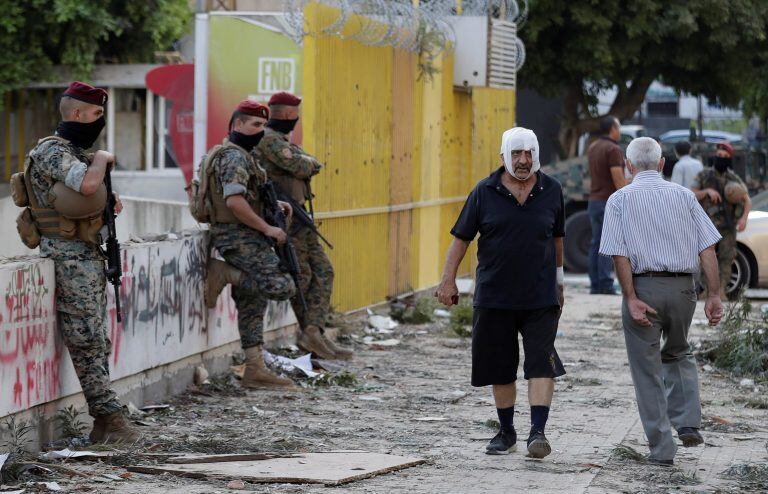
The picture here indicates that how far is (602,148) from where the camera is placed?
14.4 metres

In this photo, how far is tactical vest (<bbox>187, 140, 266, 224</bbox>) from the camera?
857cm

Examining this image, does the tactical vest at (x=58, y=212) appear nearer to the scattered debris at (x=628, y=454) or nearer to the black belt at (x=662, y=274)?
the black belt at (x=662, y=274)

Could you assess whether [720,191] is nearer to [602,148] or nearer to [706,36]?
[602,148]

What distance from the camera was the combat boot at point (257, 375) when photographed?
8953mm

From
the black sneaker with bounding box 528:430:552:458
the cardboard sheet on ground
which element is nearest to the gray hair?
the black sneaker with bounding box 528:430:552:458

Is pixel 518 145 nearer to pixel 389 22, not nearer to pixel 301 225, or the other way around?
pixel 301 225

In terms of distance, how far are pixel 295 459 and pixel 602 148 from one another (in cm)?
851

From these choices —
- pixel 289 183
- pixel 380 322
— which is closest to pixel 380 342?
pixel 380 322

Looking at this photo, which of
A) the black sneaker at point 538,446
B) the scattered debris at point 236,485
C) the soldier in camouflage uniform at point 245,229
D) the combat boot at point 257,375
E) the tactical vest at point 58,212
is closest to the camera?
the scattered debris at point 236,485

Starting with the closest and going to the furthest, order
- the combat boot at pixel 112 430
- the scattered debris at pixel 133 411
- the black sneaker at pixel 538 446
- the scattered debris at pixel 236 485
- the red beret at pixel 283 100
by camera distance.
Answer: the scattered debris at pixel 236 485
the black sneaker at pixel 538 446
the combat boot at pixel 112 430
the scattered debris at pixel 133 411
the red beret at pixel 283 100

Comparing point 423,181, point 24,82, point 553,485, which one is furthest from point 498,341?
point 24,82

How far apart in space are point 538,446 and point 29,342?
249 cm

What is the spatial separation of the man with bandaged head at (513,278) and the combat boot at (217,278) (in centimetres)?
223

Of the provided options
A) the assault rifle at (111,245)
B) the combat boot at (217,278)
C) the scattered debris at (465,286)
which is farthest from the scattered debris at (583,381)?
the scattered debris at (465,286)
